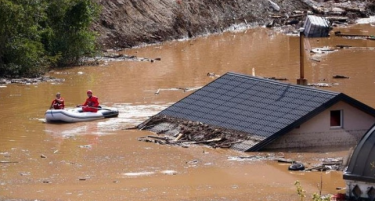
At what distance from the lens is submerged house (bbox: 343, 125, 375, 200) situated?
737 inches

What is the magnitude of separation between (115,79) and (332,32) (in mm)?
18110

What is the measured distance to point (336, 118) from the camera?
84.2ft

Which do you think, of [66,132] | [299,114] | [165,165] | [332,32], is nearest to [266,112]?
[299,114]

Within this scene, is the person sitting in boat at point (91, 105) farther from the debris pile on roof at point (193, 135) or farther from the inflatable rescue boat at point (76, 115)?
the debris pile on roof at point (193, 135)

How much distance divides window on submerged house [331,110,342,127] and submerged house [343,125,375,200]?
655 cm

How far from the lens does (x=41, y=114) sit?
31062mm

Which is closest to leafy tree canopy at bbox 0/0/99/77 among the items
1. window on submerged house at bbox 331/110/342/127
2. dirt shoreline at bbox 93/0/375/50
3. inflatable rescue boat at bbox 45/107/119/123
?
dirt shoreline at bbox 93/0/375/50

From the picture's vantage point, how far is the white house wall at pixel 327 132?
83.2ft

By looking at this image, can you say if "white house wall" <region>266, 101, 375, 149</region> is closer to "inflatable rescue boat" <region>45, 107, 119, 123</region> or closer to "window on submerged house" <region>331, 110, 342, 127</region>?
"window on submerged house" <region>331, 110, 342, 127</region>

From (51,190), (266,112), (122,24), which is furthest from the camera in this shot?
(122,24)

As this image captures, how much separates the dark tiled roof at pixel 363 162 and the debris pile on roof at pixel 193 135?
6227 mm

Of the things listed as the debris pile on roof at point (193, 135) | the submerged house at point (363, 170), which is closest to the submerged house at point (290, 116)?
the debris pile on roof at point (193, 135)

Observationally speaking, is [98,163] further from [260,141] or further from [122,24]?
[122,24]

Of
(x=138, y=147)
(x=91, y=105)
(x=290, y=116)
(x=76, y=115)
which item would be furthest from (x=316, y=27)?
(x=138, y=147)
